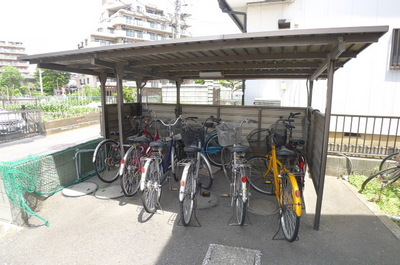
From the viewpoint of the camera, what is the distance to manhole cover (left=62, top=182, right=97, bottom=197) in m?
4.28

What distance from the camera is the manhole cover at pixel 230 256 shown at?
2.61 metres

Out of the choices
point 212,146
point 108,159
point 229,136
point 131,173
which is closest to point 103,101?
point 108,159

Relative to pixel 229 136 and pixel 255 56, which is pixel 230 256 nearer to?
pixel 229 136

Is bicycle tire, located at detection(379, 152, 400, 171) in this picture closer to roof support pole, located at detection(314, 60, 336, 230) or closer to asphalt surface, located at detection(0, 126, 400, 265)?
asphalt surface, located at detection(0, 126, 400, 265)

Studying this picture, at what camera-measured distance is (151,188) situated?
3.57m

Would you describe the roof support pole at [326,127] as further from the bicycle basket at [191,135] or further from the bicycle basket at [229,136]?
the bicycle basket at [191,135]

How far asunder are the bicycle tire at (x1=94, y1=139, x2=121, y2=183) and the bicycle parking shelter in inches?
30.5

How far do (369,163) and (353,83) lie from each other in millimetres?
2616

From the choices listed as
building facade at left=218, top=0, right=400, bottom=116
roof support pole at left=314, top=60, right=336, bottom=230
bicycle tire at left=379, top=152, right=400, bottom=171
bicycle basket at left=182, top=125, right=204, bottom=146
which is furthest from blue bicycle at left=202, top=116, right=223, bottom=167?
bicycle tire at left=379, top=152, right=400, bottom=171

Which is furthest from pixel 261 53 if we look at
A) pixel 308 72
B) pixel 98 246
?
pixel 98 246

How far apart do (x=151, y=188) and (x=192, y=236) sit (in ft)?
3.09

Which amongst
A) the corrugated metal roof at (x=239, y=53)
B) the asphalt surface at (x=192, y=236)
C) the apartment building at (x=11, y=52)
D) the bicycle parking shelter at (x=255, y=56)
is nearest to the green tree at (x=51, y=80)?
the bicycle parking shelter at (x=255, y=56)

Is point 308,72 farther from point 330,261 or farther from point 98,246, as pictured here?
point 98,246

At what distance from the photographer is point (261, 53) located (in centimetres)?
391
